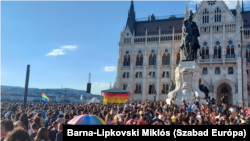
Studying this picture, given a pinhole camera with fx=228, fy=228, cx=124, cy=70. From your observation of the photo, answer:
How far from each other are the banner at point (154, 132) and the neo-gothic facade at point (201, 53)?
39993 millimetres

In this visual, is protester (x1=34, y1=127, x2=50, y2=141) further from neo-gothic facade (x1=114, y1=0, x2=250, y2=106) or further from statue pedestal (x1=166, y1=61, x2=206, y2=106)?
neo-gothic facade (x1=114, y1=0, x2=250, y2=106)

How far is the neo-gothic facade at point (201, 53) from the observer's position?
46.0m

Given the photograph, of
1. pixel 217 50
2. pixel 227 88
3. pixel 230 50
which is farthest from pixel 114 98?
pixel 230 50

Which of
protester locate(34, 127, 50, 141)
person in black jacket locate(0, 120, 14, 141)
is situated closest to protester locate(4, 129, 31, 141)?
protester locate(34, 127, 50, 141)

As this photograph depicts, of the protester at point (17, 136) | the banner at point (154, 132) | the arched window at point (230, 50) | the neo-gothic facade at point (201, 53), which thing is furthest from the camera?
the arched window at point (230, 50)

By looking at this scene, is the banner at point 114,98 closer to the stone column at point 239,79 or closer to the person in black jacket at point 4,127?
the person in black jacket at point 4,127

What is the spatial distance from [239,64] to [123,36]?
2842 cm

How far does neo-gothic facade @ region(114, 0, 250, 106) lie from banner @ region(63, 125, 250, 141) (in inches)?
1575

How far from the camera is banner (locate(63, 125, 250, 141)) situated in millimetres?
5430

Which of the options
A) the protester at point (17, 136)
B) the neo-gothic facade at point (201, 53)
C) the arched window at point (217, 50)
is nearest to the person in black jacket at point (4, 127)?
the protester at point (17, 136)

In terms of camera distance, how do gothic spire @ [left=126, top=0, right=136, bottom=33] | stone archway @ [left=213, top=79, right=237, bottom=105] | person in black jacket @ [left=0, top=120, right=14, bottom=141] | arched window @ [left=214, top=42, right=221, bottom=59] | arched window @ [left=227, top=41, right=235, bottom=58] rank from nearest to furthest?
person in black jacket @ [left=0, top=120, right=14, bottom=141] → stone archway @ [left=213, top=79, right=237, bottom=105] → arched window @ [left=227, top=41, right=235, bottom=58] → arched window @ [left=214, top=42, right=221, bottom=59] → gothic spire @ [left=126, top=0, right=136, bottom=33]

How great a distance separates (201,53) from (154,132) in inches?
1839

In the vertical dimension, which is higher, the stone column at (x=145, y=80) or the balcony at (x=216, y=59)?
the balcony at (x=216, y=59)

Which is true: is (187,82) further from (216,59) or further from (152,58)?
(152,58)
